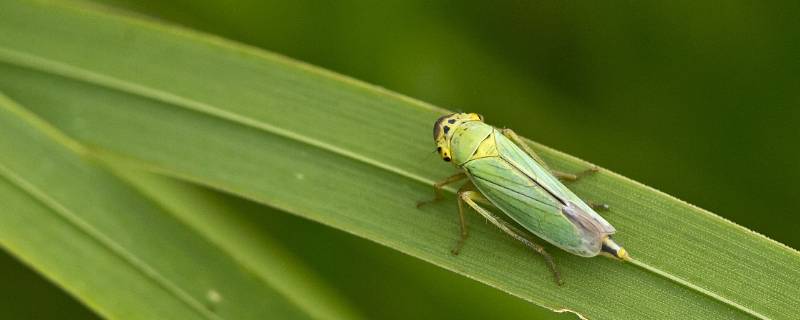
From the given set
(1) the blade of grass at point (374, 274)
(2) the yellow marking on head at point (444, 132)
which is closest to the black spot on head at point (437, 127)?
(2) the yellow marking on head at point (444, 132)

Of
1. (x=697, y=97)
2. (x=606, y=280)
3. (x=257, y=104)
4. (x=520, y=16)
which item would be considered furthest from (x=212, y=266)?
(x=697, y=97)

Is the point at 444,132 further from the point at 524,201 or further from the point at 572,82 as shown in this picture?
the point at 572,82

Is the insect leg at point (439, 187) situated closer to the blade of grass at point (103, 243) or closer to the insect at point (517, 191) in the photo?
the insect at point (517, 191)

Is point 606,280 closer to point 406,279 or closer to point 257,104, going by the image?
point 406,279

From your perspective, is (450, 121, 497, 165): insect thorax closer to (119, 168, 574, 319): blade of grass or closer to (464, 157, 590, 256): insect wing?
(464, 157, 590, 256): insect wing

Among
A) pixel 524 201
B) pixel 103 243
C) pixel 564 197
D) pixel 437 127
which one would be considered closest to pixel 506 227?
pixel 524 201

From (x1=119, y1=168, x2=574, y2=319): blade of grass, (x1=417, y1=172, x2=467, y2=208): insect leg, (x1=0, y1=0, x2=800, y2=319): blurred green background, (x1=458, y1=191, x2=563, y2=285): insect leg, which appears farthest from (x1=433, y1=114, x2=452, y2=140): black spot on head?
(x1=119, y1=168, x2=574, y2=319): blade of grass
